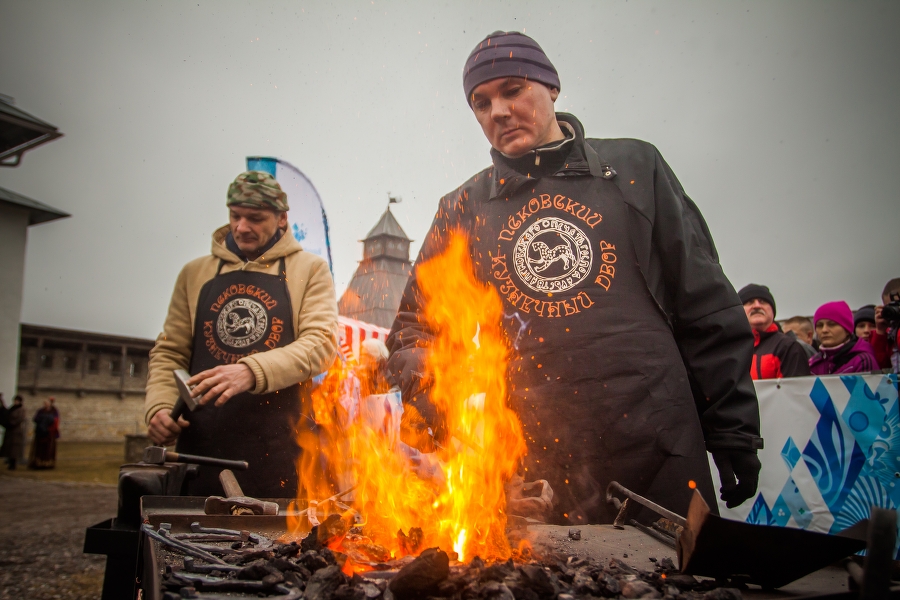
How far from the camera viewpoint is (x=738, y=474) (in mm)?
2107

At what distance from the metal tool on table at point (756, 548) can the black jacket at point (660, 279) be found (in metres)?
0.81

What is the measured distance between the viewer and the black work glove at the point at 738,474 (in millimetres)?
2055

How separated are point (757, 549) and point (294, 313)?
2756 millimetres

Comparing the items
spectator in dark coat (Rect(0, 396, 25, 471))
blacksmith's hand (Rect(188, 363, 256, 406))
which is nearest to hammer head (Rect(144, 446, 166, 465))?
blacksmith's hand (Rect(188, 363, 256, 406))

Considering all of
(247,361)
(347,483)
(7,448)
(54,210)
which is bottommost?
(7,448)

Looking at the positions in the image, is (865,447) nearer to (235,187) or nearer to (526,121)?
(526,121)

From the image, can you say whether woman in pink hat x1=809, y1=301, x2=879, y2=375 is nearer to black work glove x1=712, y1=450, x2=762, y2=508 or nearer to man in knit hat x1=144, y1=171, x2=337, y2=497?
black work glove x1=712, y1=450, x2=762, y2=508

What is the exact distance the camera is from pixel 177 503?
2.16m

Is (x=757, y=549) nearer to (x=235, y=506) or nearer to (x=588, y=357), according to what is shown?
(x=588, y=357)

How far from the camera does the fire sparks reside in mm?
1782

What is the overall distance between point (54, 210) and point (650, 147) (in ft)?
98.1

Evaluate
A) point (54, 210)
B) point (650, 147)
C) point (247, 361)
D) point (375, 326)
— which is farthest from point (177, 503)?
point (54, 210)

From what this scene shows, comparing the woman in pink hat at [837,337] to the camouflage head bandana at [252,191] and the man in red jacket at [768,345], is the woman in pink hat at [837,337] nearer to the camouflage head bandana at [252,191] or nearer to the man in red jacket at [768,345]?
the man in red jacket at [768,345]

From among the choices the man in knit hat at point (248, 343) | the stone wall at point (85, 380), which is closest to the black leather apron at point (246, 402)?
the man in knit hat at point (248, 343)
